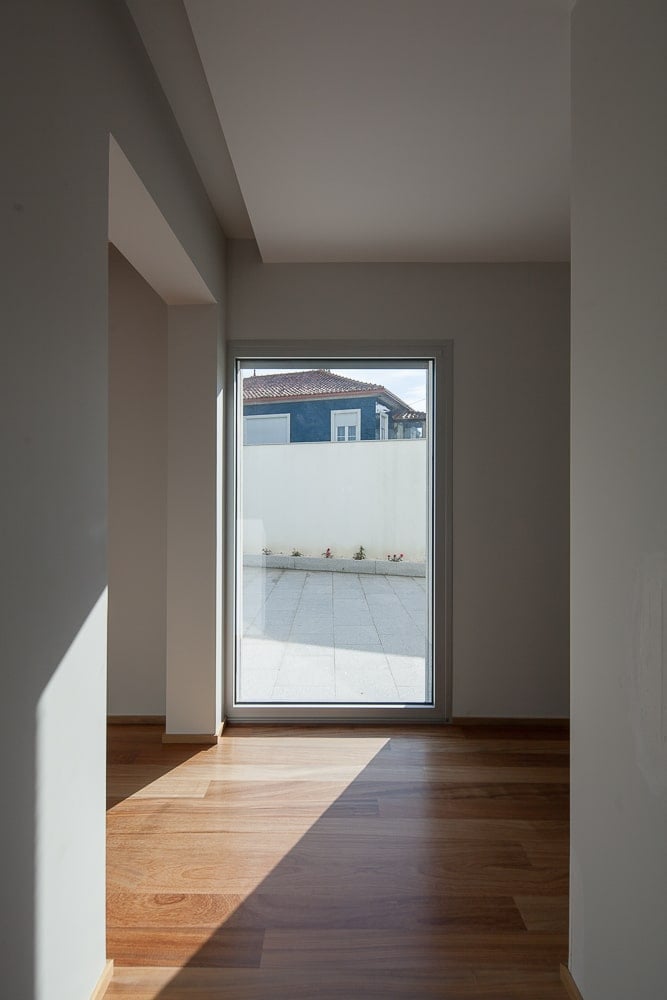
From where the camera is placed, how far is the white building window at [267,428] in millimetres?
4059

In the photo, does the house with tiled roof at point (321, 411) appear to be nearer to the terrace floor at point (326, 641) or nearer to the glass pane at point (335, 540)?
the glass pane at point (335, 540)

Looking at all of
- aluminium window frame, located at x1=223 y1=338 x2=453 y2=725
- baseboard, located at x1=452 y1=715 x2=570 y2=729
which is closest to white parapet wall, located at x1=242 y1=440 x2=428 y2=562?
aluminium window frame, located at x1=223 y1=338 x2=453 y2=725

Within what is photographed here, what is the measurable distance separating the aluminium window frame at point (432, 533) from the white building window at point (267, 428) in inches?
3.9

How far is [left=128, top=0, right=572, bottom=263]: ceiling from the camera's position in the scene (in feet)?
6.24

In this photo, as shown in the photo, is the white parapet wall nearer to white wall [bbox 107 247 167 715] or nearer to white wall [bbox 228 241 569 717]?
white wall [bbox 228 241 569 717]

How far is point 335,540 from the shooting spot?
13.4 feet

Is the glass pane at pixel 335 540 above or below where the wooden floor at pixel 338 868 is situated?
above

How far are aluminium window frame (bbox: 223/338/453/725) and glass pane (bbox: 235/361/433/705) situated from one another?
63mm

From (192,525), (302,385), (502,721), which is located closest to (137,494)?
(192,525)
